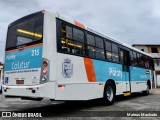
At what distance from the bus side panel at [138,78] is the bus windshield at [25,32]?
751 cm

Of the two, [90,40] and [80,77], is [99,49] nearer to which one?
[90,40]

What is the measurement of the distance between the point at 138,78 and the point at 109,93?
4.70 metres

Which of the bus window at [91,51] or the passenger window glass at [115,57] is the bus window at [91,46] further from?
the passenger window glass at [115,57]

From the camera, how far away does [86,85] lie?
8.25 meters

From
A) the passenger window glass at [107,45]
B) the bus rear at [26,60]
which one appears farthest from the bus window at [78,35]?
the passenger window glass at [107,45]

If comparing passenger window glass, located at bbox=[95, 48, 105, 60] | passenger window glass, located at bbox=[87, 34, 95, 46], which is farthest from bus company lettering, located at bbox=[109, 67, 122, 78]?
passenger window glass, located at bbox=[87, 34, 95, 46]

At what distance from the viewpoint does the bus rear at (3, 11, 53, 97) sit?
6811 mm

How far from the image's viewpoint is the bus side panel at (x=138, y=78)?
519 inches

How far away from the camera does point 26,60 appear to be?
7.30 meters

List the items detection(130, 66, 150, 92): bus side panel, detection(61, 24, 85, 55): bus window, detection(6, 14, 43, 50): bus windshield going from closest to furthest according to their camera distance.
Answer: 1. detection(6, 14, 43, 50): bus windshield
2. detection(61, 24, 85, 55): bus window
3. detection(130, 66, 150, 92): bus side panel

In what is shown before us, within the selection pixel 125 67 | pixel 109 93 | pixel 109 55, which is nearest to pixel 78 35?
pixel 109 55

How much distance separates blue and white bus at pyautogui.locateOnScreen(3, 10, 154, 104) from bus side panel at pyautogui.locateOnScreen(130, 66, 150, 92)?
11.6ft

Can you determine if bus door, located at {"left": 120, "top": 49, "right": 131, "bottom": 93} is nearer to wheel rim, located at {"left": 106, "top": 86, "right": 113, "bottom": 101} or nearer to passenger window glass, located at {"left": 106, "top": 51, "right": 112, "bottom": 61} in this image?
passenger window glass, located at {"left": 106, "top": 51, "right": 112, "bottom": 61}

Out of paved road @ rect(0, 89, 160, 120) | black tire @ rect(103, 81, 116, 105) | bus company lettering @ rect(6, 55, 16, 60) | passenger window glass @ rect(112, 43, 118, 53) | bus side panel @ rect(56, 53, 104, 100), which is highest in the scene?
passenger window glass @ rect(112, 43, 118, 53)
